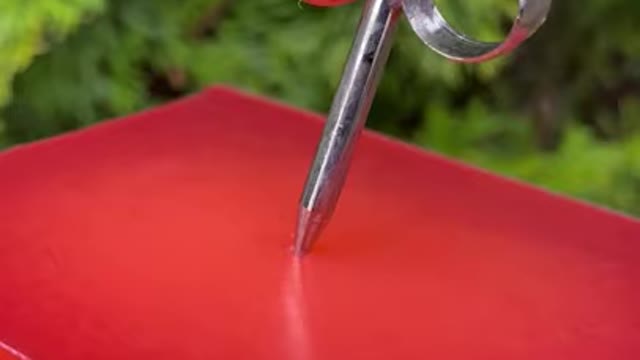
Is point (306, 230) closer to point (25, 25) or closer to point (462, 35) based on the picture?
point (462, 35)

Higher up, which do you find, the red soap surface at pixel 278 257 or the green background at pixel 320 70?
the red soap surface at pixel 278 257

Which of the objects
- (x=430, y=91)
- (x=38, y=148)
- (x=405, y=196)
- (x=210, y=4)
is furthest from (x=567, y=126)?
(x=38, y=148)

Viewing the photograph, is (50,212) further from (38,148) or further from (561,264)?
(561,264)

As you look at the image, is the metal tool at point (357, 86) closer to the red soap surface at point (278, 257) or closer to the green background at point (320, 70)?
the red soap surface at point (278, 257)

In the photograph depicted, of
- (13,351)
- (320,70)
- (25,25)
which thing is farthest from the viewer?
(320,70)

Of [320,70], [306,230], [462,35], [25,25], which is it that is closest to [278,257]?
[306,230]

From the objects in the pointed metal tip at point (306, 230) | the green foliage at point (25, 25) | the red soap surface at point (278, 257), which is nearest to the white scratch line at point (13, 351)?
the red soap surface at point (278, 257)
